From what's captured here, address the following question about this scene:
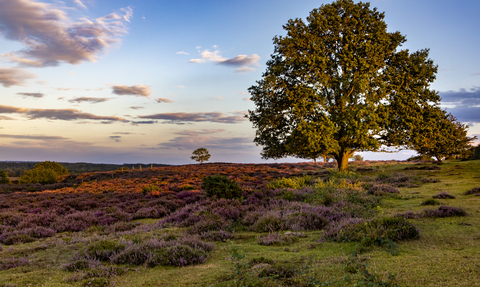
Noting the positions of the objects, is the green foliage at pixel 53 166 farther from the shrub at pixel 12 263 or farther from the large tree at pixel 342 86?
the shrub at pixel 12 263

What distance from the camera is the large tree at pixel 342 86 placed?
20.5 m

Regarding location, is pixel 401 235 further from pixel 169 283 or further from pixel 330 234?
→ pixel 169 283

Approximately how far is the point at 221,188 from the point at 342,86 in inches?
523

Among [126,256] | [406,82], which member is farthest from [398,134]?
[126,256]

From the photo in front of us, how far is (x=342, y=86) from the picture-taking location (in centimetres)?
2139

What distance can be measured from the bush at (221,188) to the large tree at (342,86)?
7.51 metres

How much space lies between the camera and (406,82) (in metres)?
22.7

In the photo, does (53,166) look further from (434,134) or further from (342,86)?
(434,134)

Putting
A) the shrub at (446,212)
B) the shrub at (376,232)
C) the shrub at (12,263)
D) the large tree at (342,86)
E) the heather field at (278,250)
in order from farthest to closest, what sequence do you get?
the large tree at (342,86) → the shrub at (446,212) → the shrub at (12,263) → the shrub at (376,232) → the heather field at (278,250)

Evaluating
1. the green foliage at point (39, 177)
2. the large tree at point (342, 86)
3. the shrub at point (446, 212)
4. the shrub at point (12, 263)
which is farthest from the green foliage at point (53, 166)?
the shrub at point (446, 212)

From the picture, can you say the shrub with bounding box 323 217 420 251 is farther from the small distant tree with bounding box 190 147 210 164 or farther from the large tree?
the small distant tree with bounding box 190 147 210 164

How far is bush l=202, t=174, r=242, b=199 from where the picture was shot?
14008 millimetres

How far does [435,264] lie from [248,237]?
15.3 ft

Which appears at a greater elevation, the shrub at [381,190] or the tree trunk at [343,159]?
the tree trunk at [343,159]
